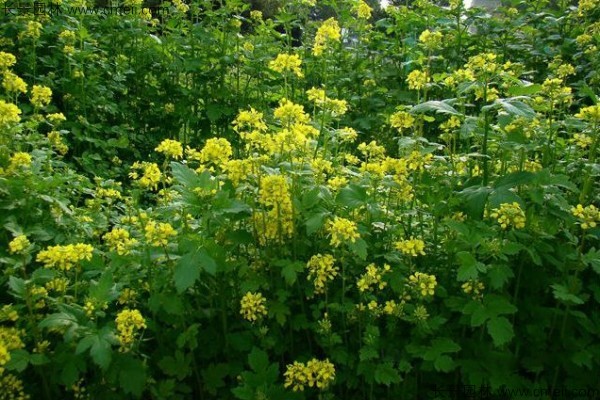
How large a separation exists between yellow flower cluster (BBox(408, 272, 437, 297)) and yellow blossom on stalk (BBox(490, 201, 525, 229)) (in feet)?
1.26

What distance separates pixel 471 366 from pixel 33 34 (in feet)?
13.4

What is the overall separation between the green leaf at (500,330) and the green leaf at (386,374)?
1.40ft

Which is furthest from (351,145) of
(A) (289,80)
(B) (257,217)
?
(B) (257,217)

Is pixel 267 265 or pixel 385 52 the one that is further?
pixel 385 52

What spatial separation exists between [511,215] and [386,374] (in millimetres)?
868

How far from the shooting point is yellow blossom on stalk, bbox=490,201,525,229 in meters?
2.37

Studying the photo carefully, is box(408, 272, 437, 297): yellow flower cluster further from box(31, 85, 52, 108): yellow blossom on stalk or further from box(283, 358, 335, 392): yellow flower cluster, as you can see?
box(31, 85, 52, 108): yellow blossom on stalk

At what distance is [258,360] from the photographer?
93.1 inches

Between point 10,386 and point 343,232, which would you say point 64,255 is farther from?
point 343,232

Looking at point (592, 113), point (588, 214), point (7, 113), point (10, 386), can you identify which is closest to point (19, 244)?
point (10, 386)

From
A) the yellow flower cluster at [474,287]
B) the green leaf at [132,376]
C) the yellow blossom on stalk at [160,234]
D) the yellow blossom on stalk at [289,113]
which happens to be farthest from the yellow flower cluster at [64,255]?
the yellow flower cluster at [474,287]

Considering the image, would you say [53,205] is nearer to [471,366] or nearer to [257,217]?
[257,217]

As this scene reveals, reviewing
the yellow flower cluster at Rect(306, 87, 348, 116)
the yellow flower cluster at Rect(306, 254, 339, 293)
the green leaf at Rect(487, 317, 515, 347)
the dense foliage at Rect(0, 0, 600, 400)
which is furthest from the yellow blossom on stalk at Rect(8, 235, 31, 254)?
the green leaf at Rect(487, 317, 515, 347)

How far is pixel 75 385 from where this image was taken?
8.07ft
